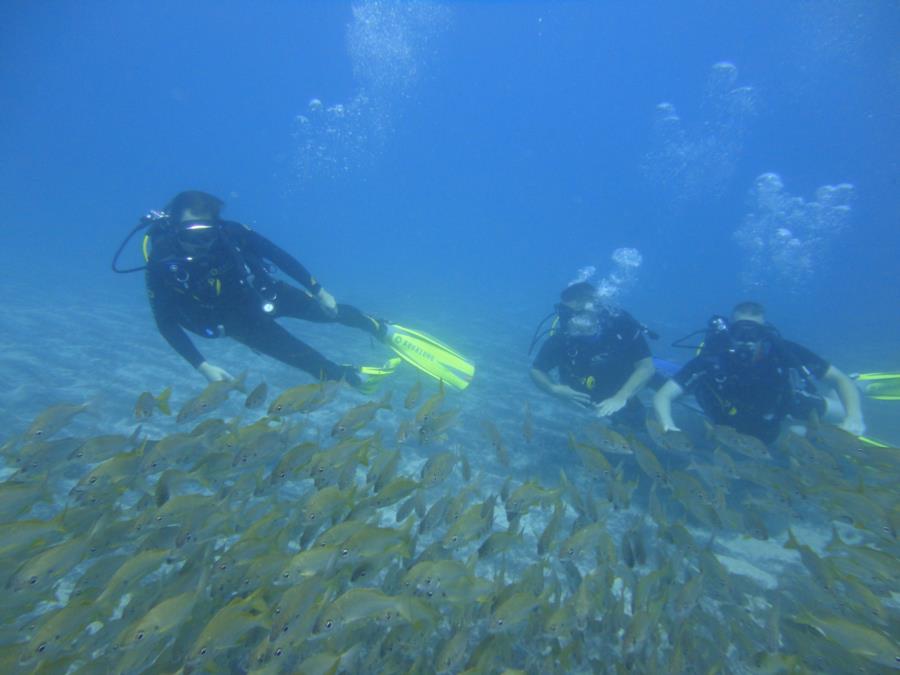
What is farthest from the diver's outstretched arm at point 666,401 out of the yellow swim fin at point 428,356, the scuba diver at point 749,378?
the yellow swim fin at point 428,356

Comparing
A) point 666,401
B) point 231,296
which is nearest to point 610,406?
point 666,401

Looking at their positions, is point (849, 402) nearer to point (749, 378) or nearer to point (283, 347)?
point (749, 378)

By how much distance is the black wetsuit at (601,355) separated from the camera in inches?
298

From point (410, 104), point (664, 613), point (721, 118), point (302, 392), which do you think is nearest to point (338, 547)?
point (302, 392)

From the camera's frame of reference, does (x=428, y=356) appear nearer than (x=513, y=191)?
Yes

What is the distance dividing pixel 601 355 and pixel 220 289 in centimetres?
635

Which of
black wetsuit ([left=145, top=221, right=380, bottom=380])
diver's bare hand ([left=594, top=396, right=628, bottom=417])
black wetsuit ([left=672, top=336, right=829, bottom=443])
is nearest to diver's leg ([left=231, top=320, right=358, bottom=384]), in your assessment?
black wetsuit ([left=145, top=221, right=380, bottom=380])

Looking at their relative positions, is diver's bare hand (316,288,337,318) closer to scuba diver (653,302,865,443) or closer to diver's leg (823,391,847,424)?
scuba diver (653,302,865,443)

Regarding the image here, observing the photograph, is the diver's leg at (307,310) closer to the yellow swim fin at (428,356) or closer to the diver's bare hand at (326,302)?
the diver's bare hand at (326,302)

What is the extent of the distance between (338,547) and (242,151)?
725 feet

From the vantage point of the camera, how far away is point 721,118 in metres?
109

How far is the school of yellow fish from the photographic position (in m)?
2.61

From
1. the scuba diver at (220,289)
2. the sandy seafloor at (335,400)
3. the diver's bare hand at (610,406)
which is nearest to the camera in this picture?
the sandy seafloor at (335,400)

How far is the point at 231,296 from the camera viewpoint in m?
6.62
